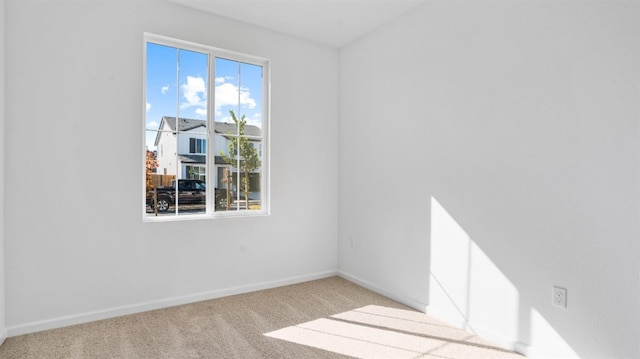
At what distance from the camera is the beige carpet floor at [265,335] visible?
2.11 m

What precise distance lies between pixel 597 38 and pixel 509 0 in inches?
24.9

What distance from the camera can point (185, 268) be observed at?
294 centimetres

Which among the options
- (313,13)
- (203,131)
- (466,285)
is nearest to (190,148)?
(203,131)

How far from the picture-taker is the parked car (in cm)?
292

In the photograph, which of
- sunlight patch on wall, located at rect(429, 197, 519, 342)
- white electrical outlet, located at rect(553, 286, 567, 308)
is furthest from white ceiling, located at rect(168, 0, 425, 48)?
white electrical outlet, located at rect(553, 286, 567, 308)

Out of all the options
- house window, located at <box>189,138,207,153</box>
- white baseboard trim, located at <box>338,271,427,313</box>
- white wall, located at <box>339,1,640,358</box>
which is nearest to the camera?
white wall, located at <box>339,1,640,358</box>

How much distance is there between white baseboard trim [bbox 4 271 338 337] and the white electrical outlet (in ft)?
7.60

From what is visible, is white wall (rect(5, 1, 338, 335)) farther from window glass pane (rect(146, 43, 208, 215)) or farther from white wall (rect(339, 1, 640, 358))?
white wall (rect(339, 1, 640, 358))

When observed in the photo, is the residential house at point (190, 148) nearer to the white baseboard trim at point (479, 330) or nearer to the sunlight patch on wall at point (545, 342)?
the white baseboard trim at point (479, 330)

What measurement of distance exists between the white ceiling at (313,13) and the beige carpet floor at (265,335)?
→ 8.82 ft

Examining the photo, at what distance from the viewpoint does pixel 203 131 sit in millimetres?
3143

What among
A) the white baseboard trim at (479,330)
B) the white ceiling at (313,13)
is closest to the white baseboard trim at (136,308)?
the white baseboard trim at (479,330)

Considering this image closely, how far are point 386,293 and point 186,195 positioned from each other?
2.13 meters

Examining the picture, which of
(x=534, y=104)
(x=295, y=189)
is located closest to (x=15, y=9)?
(x=295, y=189)
